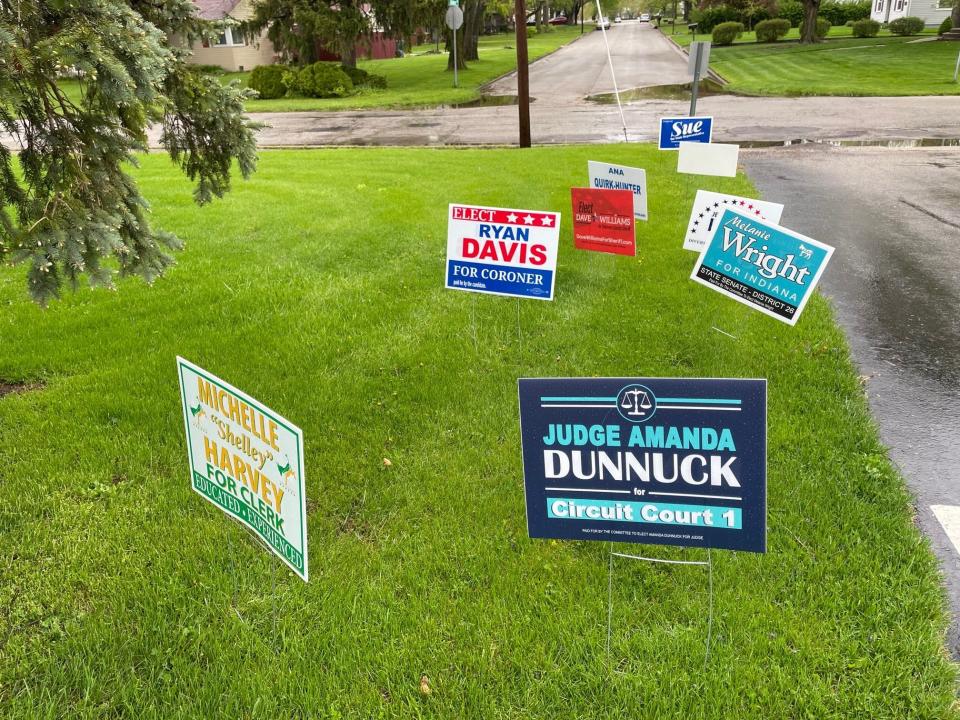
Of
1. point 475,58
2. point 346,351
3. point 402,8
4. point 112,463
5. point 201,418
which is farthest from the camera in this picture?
point 475,58

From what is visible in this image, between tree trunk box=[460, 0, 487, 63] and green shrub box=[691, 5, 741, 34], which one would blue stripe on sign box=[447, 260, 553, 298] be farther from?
green shrub box=[691, 5, 741, 34]

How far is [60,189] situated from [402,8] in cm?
2848

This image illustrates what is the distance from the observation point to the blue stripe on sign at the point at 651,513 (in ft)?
9.25

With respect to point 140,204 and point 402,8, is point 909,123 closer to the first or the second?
point 402,8

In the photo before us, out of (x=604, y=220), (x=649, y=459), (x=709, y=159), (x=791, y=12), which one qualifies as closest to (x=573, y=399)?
(x=649, y=459)

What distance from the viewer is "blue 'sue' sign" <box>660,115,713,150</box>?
1046 cm

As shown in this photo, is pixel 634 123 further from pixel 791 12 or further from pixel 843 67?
pixel 791 12

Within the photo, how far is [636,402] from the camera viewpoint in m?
2.69

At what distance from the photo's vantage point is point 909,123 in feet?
64.1

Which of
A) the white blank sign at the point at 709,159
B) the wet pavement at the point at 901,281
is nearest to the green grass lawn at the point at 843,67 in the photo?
the wet pavement at the point at 901,281

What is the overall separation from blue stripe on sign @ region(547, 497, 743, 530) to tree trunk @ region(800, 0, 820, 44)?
151ft

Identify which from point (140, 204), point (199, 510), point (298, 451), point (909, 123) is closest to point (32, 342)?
point (140, 204)

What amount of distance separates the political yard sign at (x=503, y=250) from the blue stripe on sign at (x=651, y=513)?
3261 millimetres

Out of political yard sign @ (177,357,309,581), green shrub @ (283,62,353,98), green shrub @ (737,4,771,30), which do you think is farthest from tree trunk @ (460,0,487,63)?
political yard sign @ (177,357,309,581)
